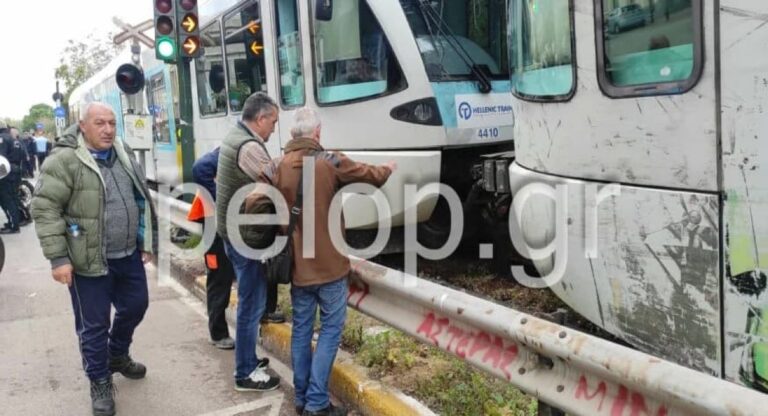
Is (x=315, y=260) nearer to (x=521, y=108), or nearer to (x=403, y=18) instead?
(x=521, y=108)

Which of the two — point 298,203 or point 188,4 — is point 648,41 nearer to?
point 298,203

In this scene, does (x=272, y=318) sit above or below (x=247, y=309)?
below

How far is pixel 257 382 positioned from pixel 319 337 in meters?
0.70

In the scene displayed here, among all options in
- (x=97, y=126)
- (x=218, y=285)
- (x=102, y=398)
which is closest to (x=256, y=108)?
(x=97, y=126)

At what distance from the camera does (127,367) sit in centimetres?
433

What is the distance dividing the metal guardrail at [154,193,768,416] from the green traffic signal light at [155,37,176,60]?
519 cm

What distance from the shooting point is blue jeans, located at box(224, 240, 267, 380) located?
4.04m

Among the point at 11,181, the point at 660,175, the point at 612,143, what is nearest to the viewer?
Answer: the point at 660,175

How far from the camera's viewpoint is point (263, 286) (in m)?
4.12

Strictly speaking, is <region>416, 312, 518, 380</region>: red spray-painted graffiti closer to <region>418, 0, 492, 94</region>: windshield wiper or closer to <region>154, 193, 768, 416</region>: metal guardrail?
<region>154, 193, 768, 416</region>: metal guardrail

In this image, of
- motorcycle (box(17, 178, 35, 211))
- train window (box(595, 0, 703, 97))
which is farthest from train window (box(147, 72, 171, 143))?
train window (box(595, 0, 703, 97))

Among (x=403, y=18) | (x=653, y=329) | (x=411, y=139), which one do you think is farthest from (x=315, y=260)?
(x=403, y=18)

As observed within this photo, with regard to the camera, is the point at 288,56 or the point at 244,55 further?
the point at 244,55

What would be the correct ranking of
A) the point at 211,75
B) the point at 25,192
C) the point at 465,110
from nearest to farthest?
the point at 465,110 < the point at 211,75 < the point at 25,192
